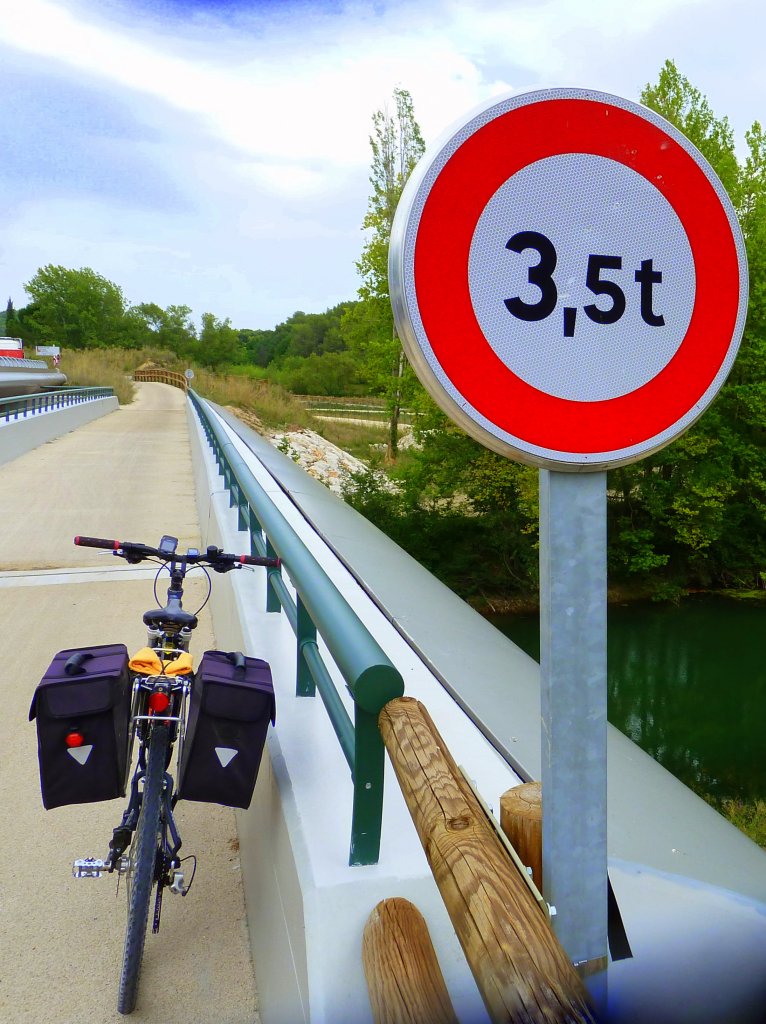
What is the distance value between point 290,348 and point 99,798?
129 meters

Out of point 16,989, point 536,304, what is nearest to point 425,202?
point 536,304

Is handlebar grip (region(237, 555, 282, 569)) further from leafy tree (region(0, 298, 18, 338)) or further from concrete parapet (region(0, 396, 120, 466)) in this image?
leafy tree (region(0, 298, 18, 338))

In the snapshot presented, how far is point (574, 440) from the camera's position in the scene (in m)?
1.36

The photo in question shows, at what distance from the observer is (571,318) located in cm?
135

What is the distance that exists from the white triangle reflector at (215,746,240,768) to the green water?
604 inches

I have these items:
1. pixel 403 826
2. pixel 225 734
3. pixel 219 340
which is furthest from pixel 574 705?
pixel 219 340

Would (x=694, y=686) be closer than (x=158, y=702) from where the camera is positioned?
No

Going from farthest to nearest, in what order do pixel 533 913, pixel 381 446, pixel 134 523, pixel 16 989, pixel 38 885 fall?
1. pixel 381 446
2. pixel 134 523
3. pixel 38 885
4. pixel 16 989
5. pixel 533 913

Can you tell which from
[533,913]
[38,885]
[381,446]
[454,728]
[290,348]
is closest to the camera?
[533,913]

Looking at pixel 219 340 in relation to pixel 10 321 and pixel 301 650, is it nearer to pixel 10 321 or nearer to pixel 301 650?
pixel 10 321

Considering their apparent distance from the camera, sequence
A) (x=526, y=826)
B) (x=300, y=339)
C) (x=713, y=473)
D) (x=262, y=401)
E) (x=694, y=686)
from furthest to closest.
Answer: (x=300, y=339), (x=262, y=401), (x=713, y=473), (x=694, y=686), (x=526, y=826)

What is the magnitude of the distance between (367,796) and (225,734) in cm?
67

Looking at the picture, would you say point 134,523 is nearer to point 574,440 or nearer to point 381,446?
point 574,440

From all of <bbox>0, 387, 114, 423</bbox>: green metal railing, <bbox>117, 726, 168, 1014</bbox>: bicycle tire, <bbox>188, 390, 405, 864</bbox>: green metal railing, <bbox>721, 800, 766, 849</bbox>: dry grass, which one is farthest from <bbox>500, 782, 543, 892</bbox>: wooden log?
<bbox>0, 387, 114, 423</bbox>: green metal railing
